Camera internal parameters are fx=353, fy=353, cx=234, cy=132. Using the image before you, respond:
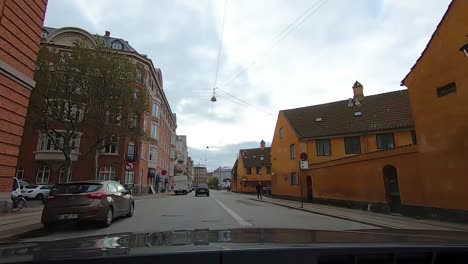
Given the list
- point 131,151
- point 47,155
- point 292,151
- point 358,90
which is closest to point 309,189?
point 292,151

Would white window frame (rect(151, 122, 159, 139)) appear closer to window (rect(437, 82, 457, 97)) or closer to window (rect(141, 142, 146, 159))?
window (rect(141, 142, 146, 159))

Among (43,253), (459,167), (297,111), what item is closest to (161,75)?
(297,111)

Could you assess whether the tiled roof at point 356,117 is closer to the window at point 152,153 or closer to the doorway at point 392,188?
the doorway at point 392,188

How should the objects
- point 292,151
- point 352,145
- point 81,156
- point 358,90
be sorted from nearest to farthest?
point 352,145, point 292,151, point 358,90, point 81,156

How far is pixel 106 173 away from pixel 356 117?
2923cm

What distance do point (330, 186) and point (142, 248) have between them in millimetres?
23968

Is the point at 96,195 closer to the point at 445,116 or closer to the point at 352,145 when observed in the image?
the point at 445,116

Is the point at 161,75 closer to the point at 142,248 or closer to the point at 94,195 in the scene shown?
the point at 94,195

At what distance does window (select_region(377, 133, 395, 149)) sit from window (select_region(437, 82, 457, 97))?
14.9 meters

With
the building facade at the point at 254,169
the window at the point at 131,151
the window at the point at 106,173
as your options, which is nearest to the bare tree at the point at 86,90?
the window at the point at 106,173

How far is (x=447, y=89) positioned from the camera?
13.6 metres

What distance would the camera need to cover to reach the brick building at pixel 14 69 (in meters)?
13.2

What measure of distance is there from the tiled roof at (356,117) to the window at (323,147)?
0.62m

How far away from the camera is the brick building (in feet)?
43.5
